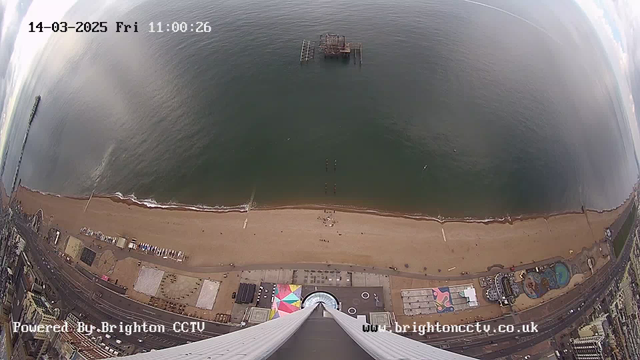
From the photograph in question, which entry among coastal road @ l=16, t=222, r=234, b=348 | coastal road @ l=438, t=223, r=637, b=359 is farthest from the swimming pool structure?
coastal road @ l=16, t=222, r=234, b=348

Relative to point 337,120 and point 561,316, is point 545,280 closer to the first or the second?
point 561,316

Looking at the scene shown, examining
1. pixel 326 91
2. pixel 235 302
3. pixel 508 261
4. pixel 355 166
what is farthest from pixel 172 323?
pixel 326 91

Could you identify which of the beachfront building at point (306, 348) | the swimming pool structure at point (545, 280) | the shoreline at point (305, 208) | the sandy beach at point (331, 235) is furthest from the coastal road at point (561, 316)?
the beachfront building at point (306, 348)

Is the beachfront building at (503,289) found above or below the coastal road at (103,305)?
above

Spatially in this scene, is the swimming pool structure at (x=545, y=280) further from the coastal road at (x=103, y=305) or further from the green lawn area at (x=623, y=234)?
the coastal road at (x=103, y=305)

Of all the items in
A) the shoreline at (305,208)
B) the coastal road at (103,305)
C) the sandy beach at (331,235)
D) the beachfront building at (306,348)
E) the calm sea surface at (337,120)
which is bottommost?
the beachfront building at (306,348)

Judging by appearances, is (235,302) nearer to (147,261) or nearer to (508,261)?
(147,261)

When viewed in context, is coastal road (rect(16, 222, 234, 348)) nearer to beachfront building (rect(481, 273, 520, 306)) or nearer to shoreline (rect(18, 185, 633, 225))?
shoreline (rect(18, 185, 633, 225))
